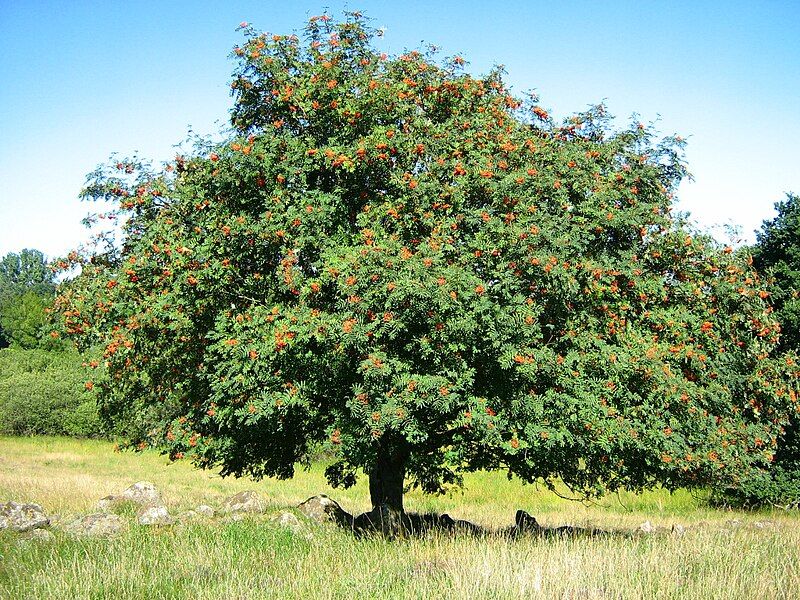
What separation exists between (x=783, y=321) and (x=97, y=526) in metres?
20.5

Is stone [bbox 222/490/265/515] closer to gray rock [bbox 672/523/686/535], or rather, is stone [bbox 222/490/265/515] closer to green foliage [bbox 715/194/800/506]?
gray rock [bbox 672/523/686/535]

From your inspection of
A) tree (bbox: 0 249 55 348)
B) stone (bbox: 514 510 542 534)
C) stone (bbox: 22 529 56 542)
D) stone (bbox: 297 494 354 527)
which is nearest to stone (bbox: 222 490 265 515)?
stone (bbox: 297 494 354 527)

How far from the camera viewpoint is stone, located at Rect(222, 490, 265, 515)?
14206mm

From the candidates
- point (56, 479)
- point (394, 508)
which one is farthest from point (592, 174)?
point (56, 479)

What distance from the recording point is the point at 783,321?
22.8 metres

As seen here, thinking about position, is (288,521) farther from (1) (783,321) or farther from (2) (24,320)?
(2) (24,320)

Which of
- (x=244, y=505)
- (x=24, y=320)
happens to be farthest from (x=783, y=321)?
(x=24, y=320)

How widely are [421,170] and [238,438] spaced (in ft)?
19.3

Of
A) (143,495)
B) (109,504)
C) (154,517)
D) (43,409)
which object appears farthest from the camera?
(43,409)

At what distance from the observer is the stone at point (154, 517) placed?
→ 12.5 m

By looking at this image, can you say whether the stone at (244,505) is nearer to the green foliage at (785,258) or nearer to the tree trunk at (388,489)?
the tree trunk at (388,489)

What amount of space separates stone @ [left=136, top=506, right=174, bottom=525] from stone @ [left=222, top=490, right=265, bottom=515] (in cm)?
141

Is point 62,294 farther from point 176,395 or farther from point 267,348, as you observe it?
point 267,348

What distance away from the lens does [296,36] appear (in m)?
13.3
